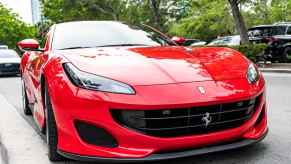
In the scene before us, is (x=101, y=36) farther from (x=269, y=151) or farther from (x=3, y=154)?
(x=269, y=151)

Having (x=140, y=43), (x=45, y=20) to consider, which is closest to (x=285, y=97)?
(x=140, y=43)

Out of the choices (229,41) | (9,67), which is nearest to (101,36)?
(9,67)

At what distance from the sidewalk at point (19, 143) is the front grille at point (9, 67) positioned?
12996mm

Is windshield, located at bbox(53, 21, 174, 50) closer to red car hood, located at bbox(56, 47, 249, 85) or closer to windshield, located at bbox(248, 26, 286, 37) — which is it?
red car hood, located at bbox(56, 47, 249, 85)

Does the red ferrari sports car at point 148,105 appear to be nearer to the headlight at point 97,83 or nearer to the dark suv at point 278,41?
the headlight at point 97,83

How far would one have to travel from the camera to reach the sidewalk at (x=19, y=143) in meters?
4.43

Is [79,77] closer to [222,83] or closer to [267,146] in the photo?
[222,83]


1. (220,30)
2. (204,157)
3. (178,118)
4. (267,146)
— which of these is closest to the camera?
(178,118)

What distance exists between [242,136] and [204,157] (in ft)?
1.36

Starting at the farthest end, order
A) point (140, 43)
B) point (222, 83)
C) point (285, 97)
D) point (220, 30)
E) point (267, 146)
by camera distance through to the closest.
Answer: point (220, 30), point (285, 97), point (140, 43), point (267, 146), point (222, 83)

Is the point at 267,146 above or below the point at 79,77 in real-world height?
below

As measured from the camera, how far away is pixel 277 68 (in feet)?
50.8

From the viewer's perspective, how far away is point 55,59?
427 centimetres

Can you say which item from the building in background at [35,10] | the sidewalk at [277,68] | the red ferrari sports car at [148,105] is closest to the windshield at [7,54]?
the sidewalk at [277,68]
